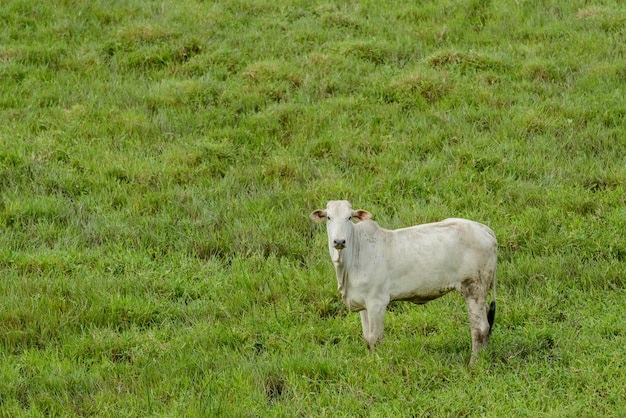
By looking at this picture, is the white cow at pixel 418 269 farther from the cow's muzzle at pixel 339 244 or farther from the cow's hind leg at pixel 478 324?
the cow's muzzle at pixel 339 244

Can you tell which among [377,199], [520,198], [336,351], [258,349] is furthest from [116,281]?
[520,198]

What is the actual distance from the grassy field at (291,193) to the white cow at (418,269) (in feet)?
1.30

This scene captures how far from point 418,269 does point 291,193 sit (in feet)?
11.9

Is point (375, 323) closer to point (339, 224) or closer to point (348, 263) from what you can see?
point (348, 263)

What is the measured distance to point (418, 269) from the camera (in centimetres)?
680

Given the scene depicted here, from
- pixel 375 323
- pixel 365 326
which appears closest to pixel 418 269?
pixel 375 323

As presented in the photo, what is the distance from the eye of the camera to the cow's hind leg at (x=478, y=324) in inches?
271

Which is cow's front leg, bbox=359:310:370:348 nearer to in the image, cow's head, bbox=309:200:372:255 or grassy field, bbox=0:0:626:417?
grassy field, bbox=0:0:626:417

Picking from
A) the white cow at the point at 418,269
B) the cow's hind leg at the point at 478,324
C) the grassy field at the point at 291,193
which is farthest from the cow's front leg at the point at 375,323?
the cow's hind leg at the point at 478,324

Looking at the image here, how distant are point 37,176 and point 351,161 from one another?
3.87m

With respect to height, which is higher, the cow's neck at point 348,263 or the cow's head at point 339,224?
the cow's head at point 339,224

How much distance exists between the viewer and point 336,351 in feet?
23.5

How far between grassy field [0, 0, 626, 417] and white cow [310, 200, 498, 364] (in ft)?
1.30

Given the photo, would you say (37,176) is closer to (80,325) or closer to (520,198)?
(80,325)
